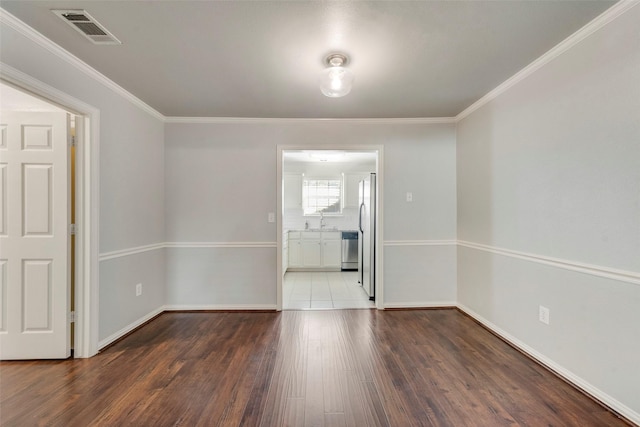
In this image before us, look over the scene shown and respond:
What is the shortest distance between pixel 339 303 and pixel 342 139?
7.04 feet

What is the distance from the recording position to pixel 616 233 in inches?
65.2

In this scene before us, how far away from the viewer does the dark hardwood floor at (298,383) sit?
162 centimetres

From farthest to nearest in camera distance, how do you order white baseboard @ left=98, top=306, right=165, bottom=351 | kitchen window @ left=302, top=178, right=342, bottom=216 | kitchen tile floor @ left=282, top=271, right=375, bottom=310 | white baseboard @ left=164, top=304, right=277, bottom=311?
kitchen window @ left=302, top=178, right=342, bottom=216
kitchen tile floor @ left=282, top=271, right=375, bottom=310
white baseboard @ left=164, top=304, right=277, bottom=311
white baseboard @ left=98, top=306, right=165, bottom=351

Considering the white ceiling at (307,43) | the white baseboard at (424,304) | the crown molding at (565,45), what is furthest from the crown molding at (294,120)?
the white baseboard at (424,304)

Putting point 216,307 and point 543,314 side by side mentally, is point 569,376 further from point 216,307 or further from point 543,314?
point 216,307

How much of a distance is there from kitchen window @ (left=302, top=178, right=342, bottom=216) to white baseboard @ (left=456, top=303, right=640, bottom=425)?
151 inches

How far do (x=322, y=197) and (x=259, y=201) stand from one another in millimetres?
2883

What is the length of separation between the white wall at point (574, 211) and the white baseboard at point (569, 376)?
1 centimetres

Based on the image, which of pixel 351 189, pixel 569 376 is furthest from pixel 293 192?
pixel 569 376

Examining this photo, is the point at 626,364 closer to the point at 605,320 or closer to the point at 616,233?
the point at 605,320

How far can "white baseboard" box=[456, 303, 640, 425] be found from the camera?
1.60 meters

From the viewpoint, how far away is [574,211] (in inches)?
75.8

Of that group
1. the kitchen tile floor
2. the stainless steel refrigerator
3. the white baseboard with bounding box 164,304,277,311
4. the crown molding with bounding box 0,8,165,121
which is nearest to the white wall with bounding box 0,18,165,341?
the crown molding with bounding box 0,8,165,121

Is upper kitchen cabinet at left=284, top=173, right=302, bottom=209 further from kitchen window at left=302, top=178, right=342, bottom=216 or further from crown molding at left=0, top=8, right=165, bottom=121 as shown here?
crown molding at left=0, top=8, right=165, bottom=121
